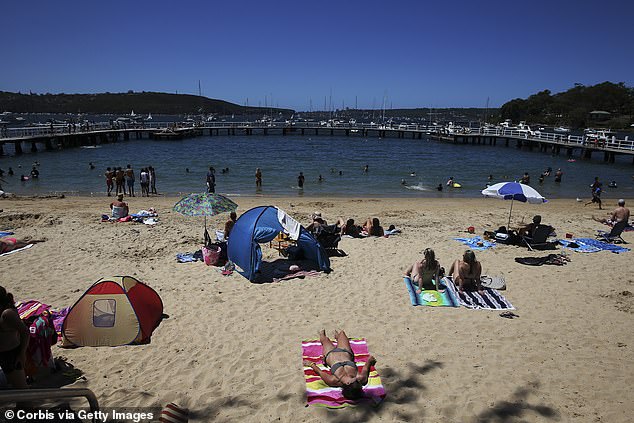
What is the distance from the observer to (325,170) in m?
31.8

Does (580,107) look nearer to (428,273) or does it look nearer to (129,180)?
(129,180)

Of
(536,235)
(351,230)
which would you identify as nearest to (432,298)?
(351,230)

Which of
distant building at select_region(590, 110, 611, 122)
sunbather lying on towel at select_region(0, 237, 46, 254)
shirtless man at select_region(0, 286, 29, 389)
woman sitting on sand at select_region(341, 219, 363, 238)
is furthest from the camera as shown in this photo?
distant building at select_region(590, 110, 611, 122)

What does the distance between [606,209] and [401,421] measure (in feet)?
58.2

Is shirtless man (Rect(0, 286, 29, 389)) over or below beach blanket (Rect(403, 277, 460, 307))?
over

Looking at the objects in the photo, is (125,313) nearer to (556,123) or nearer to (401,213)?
(401,213)

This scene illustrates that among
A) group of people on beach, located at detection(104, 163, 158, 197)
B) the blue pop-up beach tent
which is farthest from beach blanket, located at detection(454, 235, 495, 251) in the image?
group of people on beach, located at detection(104, 163, 158, 197)

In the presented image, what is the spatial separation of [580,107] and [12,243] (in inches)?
5045

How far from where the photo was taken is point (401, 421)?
14.3 feet

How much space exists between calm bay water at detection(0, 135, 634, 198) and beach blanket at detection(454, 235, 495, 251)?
1180 centimetres

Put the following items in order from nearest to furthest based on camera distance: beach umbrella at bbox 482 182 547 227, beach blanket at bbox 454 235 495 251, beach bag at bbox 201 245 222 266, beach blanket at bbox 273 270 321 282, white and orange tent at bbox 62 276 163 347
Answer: white and orange tent at bbox 62 276 163 347 → beach blanket at bbox 273 270 321 282 → beach bag at bbox 201 245 222 266 → beach umbrella at bbox 482 182 547 227 → beach blanket at bbox 454 235 495 251

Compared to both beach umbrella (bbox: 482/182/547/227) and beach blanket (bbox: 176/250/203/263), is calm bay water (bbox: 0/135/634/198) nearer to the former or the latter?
beach umbrella (bbox: 482/182/547/227)

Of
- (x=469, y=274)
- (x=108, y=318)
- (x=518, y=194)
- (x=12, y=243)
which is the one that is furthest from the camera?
(x=518, y=194)

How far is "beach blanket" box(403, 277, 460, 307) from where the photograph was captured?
281 inches
